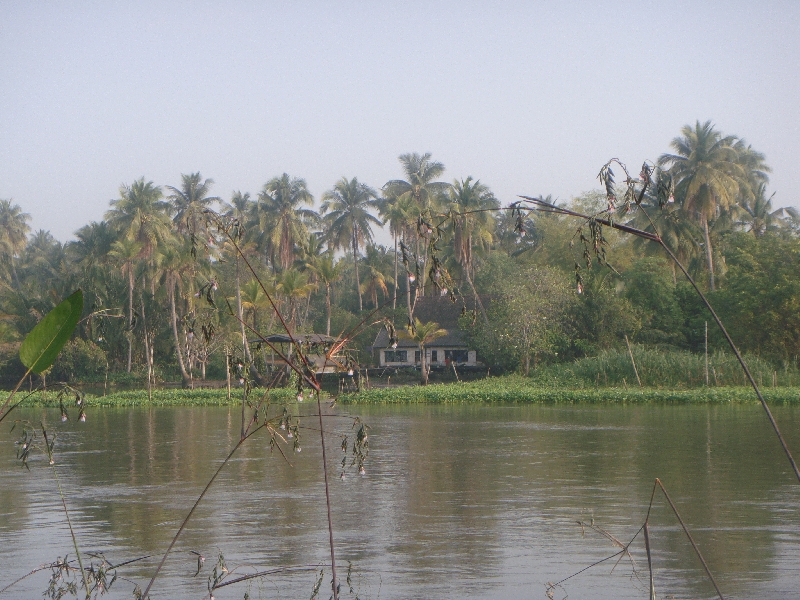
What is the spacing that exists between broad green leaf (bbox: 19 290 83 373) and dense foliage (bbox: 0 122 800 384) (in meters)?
30.6

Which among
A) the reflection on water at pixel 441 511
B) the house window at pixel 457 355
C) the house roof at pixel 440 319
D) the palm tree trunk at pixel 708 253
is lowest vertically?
the reflection on water at pixel 441 511

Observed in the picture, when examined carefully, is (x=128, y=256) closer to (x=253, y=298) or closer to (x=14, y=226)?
(x=253, y=298)

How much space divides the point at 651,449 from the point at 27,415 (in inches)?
852

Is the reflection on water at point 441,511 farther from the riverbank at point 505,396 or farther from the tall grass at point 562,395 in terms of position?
the riverbank at point 505,396

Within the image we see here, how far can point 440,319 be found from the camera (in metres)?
53.8

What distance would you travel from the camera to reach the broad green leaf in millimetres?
2982

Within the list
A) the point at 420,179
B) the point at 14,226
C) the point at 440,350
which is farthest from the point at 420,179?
the point at 14,226

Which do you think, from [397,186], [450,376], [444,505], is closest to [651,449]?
[444,505]

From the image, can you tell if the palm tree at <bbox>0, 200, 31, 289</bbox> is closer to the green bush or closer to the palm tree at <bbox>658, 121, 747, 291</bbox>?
the green bush

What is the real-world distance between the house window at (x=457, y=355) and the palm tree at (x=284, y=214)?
11863 mm

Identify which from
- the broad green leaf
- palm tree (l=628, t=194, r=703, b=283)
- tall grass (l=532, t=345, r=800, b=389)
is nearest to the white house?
palm tree (l=628, t=194, r=703, b=283)

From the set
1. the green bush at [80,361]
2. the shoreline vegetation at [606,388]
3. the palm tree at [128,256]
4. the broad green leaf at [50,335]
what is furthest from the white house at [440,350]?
the broad green leaf at [50,335]

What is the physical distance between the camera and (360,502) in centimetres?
1240

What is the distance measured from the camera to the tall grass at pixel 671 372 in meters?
35.5
